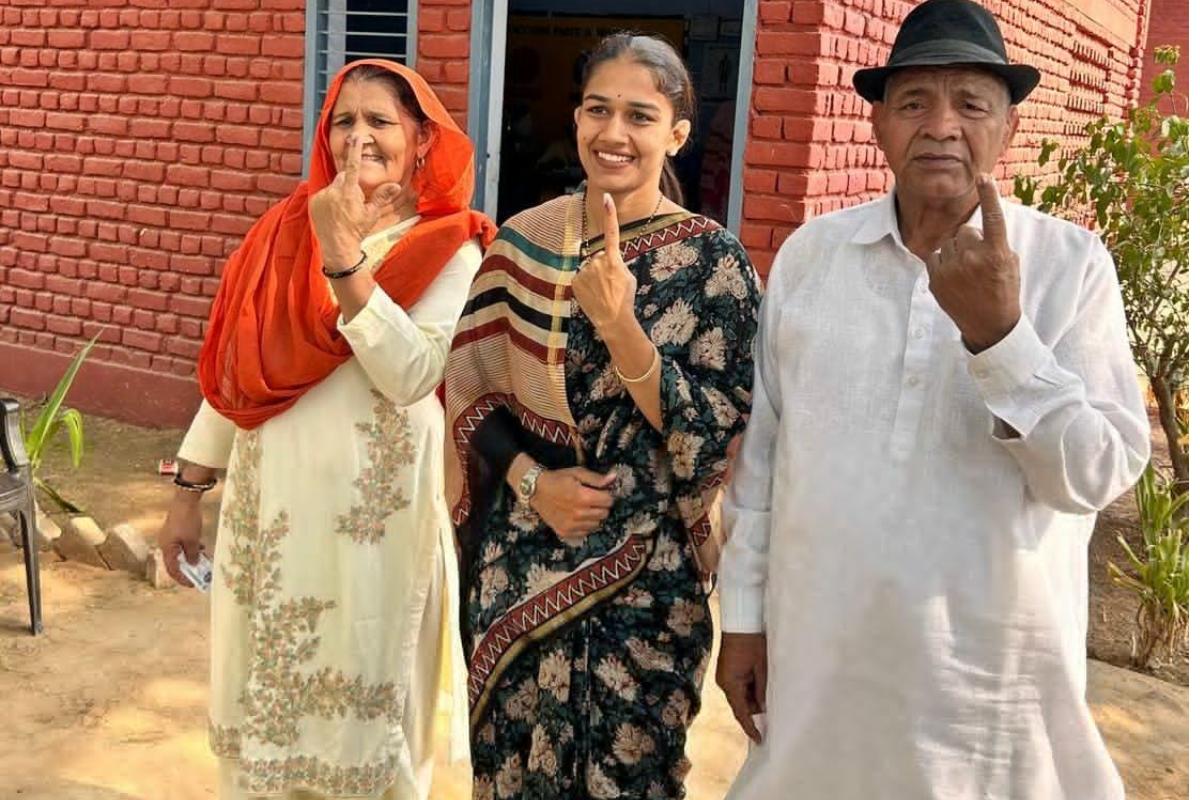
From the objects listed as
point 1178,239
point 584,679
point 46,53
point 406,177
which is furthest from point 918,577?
point 46,53

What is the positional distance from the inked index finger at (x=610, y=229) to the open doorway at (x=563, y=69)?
5282 millimetres

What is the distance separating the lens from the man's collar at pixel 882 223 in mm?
1774

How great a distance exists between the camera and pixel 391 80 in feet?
7.94

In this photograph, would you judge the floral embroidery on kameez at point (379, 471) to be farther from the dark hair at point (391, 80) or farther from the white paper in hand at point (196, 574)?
the dark hair at point (391, 80)

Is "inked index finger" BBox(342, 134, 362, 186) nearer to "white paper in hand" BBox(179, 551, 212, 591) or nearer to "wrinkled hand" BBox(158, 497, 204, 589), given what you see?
"wrinkled hand" BBox(158, 497, 204, 589)

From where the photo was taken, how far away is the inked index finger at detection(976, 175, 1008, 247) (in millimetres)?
1513

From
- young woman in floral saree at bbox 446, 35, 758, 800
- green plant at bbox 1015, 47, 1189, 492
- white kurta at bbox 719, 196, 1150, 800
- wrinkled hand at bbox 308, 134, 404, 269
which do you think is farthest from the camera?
green plant at bbox 1015, 47, 1189, 492

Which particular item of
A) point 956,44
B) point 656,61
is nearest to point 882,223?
point 956,44

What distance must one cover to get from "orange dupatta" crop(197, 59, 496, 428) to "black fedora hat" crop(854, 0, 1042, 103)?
100 centimetres

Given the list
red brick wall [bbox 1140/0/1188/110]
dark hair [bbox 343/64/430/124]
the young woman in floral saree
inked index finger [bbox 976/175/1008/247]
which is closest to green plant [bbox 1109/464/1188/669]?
the young woman in floral saree

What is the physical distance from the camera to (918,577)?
1699 mm

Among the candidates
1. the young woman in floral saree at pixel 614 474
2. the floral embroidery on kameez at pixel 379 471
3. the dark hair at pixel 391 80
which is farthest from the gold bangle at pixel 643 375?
the dark hair at pixel 391 80

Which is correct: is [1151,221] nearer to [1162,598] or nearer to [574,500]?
[1162,598]

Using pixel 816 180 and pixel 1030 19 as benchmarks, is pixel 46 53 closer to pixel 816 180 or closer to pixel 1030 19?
pixel 816 180
